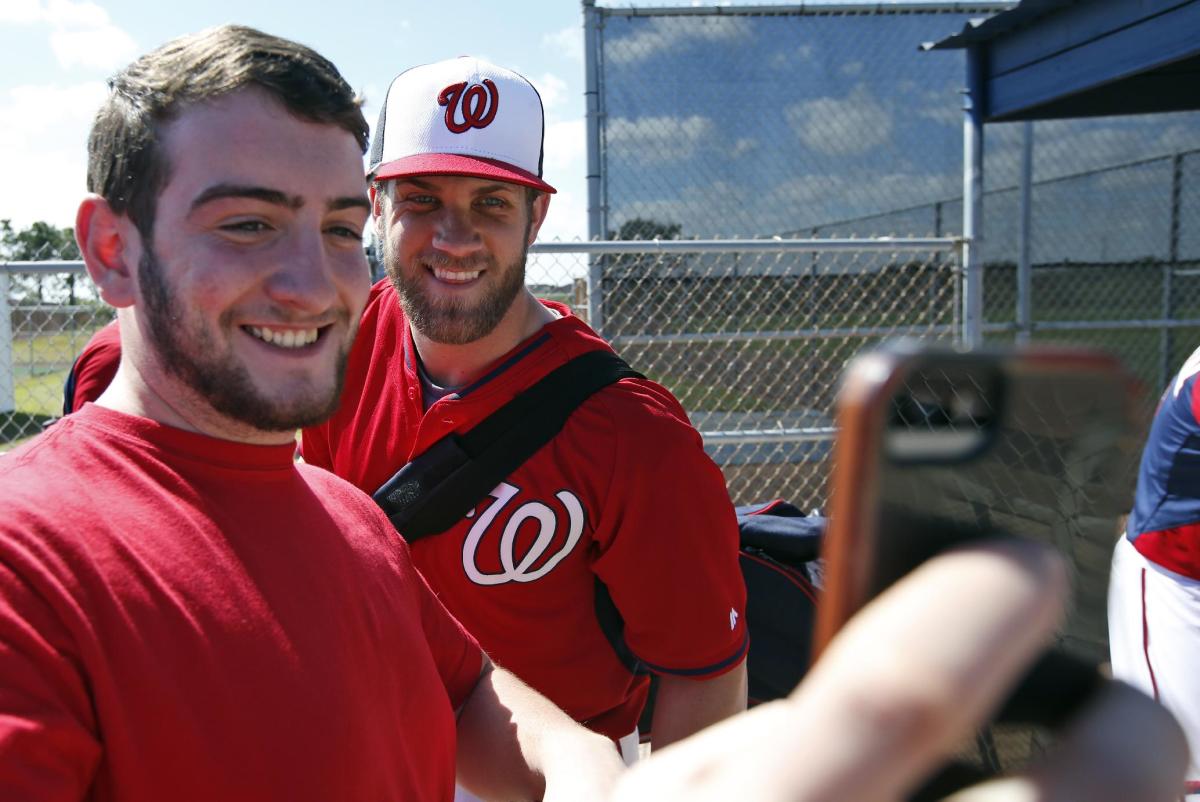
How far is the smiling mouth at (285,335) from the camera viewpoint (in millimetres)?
1386

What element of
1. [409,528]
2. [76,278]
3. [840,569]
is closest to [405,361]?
[409,528]

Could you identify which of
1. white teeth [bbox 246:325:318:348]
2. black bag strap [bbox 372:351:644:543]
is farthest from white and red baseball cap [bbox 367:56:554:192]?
white teeth [bbox 246:325:318:348]

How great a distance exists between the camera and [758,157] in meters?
8.88

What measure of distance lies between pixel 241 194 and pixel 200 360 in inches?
9.9

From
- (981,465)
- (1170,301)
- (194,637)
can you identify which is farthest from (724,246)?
(1170,301)

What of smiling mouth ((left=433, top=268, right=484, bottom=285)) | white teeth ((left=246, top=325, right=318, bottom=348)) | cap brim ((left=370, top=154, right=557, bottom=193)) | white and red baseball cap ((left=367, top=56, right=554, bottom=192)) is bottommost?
white teeth ((left=246, top=325, right=318, bottom=348))

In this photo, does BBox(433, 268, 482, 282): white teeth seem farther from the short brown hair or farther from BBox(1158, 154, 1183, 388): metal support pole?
BBox(1158, 154, 1183, 388): metal support pole

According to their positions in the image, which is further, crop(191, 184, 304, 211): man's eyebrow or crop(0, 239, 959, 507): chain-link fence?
crop(0, 239, 959, 507): chain-link fence

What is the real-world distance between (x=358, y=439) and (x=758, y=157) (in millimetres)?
7384

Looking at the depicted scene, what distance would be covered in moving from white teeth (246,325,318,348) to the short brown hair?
21 cm

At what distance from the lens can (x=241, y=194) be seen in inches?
52.2

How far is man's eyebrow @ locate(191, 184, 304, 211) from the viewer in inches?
51.7

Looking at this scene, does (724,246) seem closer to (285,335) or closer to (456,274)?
(456,274)

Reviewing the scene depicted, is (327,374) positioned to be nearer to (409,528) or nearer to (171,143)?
(171,143)
